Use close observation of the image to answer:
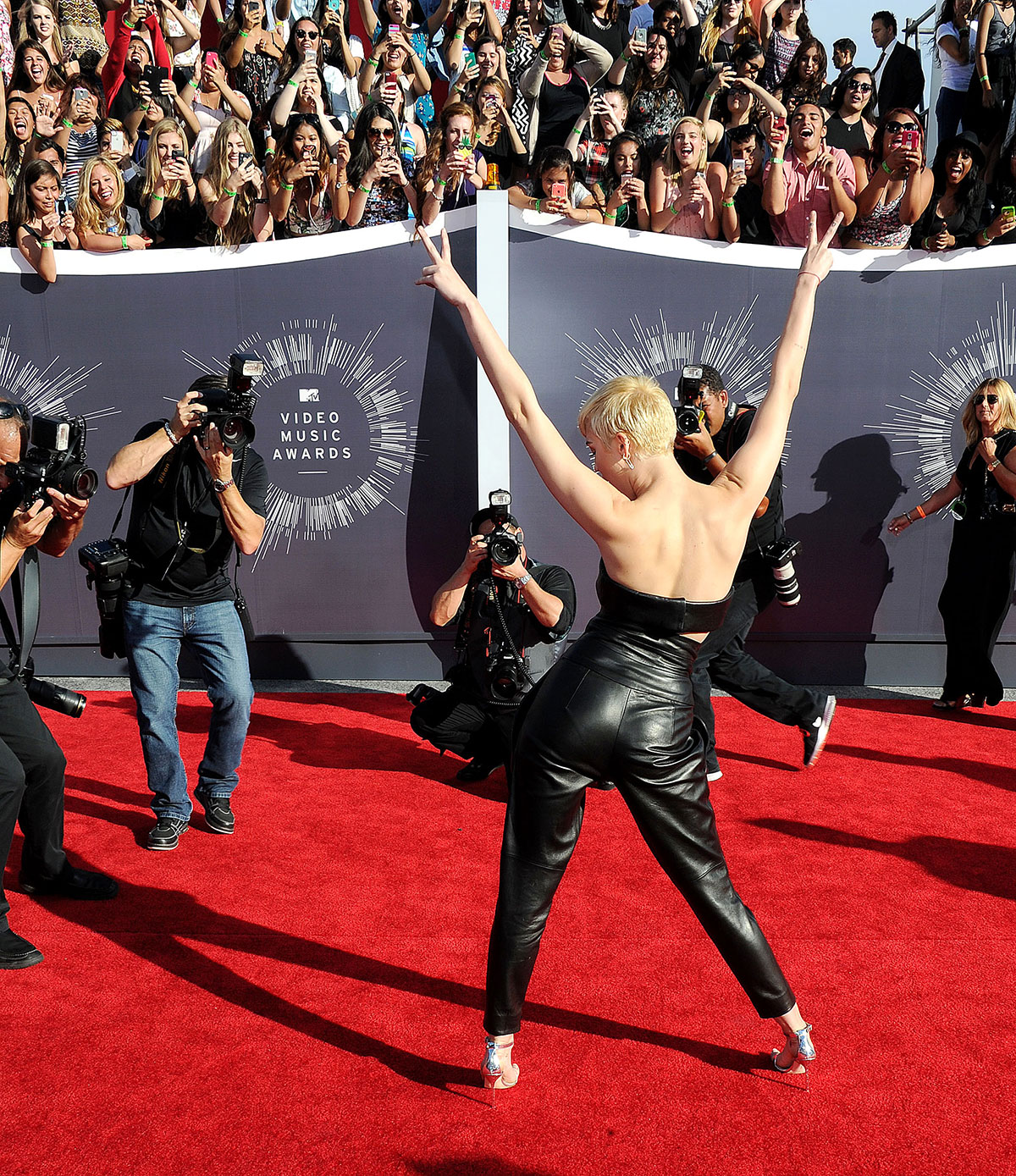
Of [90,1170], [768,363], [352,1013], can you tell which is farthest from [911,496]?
[90,1170]

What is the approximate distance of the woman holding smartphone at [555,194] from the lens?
604cm

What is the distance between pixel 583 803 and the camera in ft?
8.03

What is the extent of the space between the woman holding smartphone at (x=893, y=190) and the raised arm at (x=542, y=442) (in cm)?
471

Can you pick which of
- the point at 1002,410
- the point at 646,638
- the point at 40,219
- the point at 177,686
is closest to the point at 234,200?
the point at 40,219

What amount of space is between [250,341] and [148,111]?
241cm

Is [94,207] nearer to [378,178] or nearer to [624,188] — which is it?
[378,178]

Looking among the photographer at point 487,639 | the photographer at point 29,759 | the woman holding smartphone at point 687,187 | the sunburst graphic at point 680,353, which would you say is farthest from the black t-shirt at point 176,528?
the woman holding smartphone at point 687,187

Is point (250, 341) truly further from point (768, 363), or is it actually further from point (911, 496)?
point (911, 496)

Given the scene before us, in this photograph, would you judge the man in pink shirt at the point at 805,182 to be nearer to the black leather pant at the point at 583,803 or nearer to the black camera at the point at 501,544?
the black camera at the point at 501,544

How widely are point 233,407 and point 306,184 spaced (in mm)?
3005

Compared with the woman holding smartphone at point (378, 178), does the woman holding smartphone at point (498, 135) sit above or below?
above

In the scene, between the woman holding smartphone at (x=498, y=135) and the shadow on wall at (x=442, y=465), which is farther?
the woman holding smartphone at (x=498, y=135)

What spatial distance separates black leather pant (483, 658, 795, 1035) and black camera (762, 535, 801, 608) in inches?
94.9

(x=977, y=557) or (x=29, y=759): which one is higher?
(x=977, y=557)
